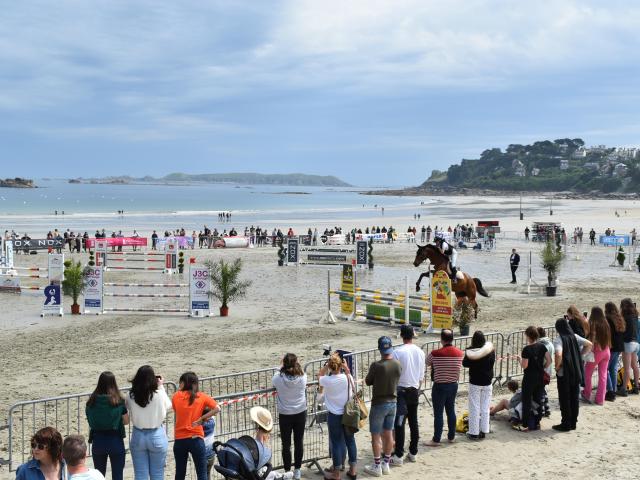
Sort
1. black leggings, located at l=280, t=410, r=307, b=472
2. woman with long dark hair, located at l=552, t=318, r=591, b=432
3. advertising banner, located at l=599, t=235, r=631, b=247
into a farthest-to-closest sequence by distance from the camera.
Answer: advertising banner, located at l=599, t=235, r=631, b=247 → woman with long dark hair, located at l=552, t=318, r=591, b=432 → black leggings, located at l=280, t=410, r=307, b=472

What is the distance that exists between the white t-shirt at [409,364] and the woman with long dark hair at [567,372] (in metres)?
2.15

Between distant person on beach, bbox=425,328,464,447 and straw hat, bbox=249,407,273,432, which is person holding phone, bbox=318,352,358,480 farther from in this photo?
distant person on beach, bbox=425,328,464,447

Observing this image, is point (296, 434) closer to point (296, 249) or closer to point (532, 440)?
point (532, 440)

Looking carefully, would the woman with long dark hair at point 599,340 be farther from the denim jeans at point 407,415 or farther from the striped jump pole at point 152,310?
the striped jump pole at point 152,310

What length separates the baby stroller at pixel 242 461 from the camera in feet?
22.8

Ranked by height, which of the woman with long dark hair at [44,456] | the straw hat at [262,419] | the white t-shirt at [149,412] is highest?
the woman with long dark hair at [44,456]

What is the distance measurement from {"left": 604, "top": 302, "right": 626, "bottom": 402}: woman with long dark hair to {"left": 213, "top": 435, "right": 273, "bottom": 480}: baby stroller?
19.3 ft

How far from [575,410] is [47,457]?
706cm

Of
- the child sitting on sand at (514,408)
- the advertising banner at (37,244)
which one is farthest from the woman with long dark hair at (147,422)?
the advertising banner at (37,244)

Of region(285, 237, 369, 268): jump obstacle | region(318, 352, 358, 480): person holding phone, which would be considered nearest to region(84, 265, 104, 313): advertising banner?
region(285, 237, 369, 268): jump obstacle

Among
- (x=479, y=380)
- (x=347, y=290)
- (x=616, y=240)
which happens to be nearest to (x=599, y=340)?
(x=479, y=380)

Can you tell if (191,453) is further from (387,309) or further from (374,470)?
(387,309)

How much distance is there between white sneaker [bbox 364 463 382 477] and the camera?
820cm

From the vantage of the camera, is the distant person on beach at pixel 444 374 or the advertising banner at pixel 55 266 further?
the advertising banner at pixel 55 266
